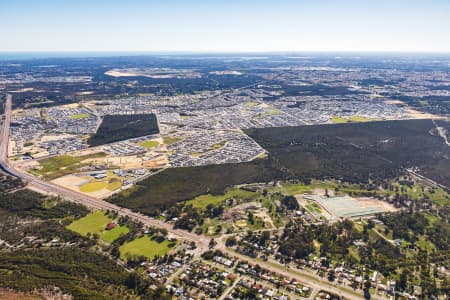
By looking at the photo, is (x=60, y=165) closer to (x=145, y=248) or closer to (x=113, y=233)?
(x=113, y=233)

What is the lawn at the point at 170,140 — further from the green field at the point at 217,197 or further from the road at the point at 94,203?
the green field at the point at 217,197

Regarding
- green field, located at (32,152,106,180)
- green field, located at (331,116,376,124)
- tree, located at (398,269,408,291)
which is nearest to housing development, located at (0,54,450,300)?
tree, located at (398,269,408,291)

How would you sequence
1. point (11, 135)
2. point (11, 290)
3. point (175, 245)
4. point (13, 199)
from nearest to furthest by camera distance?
point (11, 290)
point (175, 245)
point (13, 199)
point (11, 135)

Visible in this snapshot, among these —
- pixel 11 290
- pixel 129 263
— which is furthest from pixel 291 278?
pixel 11 290

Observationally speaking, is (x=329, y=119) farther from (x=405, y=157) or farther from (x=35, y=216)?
(x=35, y=216)

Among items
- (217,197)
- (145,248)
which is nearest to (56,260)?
(145,248)

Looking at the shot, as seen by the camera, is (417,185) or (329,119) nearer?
(417,185)

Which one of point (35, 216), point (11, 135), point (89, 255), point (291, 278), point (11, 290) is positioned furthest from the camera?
point (11, 135)
